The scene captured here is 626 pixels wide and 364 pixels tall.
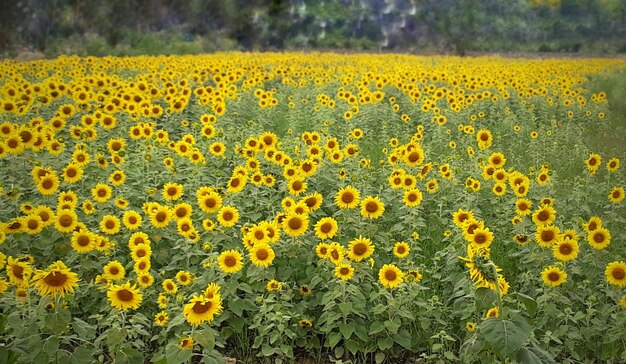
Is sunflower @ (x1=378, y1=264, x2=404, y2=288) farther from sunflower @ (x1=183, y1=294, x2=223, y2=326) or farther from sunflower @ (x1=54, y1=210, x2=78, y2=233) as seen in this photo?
sunflower @ (x1=54, y1=210, x2=78, y2=233)

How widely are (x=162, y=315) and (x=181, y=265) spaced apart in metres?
0.90

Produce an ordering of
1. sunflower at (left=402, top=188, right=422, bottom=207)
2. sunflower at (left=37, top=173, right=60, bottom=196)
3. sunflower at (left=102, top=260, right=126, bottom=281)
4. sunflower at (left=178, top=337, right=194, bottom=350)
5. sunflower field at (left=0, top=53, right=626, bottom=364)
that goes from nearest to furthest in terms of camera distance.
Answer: sunflower at (left=178, top=337, right=194, bottom=350)
sunflower field at (left=0, top=53, right=626, bottom=364)
sunflower at (left=102, top=260, right=126, bottom=281)
sunflower at (left=37, top=173, right=60, bottom=196)
sunflower at (left=402, top=188, right=422, bottom=207)

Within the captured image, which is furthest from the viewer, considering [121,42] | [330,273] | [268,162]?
[121,42]

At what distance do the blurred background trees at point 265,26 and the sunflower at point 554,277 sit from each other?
38.2 feet

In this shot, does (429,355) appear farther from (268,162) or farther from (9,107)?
(9,107)

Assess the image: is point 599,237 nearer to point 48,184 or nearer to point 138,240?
point 138,240

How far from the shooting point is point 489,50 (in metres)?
27.5

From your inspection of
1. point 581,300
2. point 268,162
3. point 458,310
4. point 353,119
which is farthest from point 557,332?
point 353,119

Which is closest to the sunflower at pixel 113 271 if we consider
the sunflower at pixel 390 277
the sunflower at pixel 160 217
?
the sunflower at pixel 160 217

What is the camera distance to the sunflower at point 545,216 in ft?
13.7

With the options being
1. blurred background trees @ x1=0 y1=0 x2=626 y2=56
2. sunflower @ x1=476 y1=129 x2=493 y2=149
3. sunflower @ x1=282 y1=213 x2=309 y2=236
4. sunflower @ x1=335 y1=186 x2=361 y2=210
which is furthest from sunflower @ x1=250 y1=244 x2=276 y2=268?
blurred background trees @ x1=0 y1=0 x2=626 y2=56

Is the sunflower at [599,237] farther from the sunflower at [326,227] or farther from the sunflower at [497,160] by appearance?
the sunflower at [497,160]

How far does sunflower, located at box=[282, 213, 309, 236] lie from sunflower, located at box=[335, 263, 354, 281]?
18.3 inches

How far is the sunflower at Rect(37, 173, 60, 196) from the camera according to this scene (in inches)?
174
